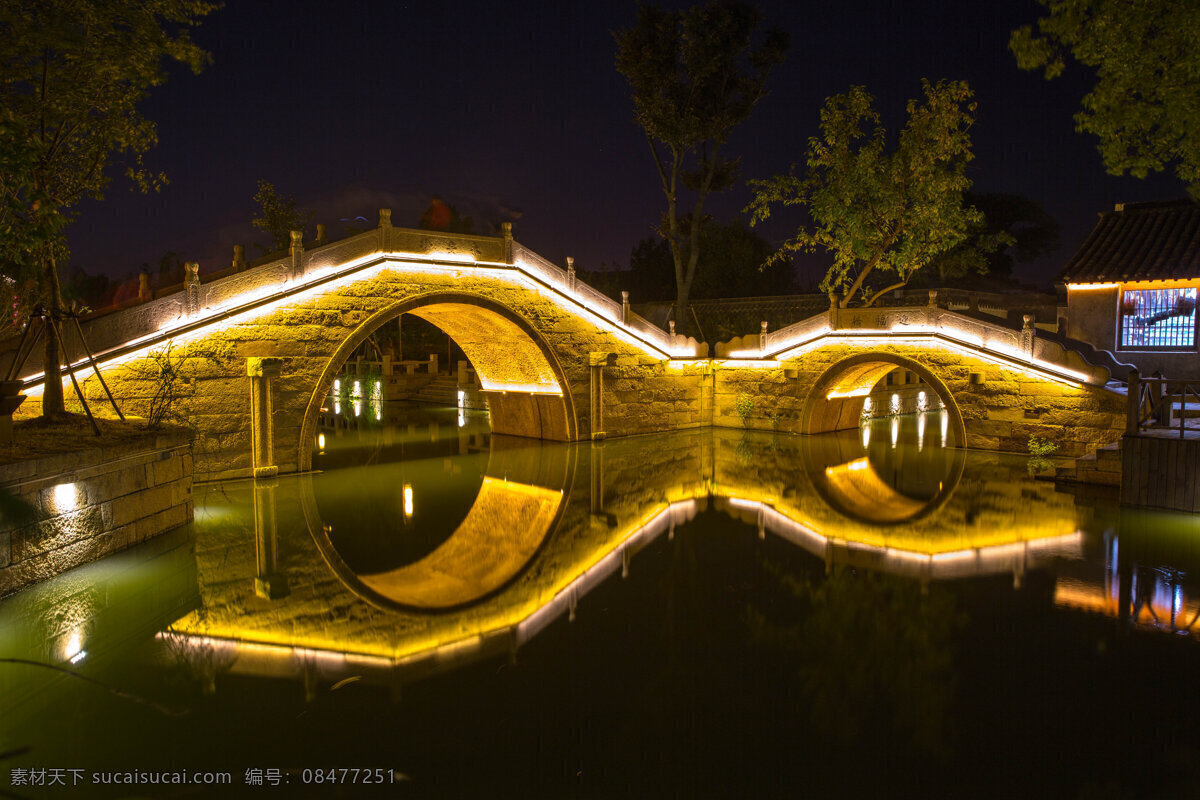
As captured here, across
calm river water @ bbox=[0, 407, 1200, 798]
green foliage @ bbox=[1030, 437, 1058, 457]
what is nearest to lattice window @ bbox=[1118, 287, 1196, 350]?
green foliage @ bbox=[1030, 437, 1058, 457]

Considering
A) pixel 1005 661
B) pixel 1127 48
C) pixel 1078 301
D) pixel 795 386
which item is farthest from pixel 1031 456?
pixel 1005 661

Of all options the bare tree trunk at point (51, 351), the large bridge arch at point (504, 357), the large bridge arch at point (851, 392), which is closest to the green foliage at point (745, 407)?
the large bridge arch at point (851, 392)

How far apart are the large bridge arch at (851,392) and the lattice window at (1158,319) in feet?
12.6

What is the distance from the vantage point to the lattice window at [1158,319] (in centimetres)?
1577

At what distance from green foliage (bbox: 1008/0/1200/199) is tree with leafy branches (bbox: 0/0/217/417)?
1150 centimetres

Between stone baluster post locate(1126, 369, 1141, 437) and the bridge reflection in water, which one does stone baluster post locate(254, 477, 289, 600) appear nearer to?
the bridge reflection in water

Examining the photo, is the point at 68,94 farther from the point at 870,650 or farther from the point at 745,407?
the point at 745,407

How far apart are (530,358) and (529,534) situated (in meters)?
8.77

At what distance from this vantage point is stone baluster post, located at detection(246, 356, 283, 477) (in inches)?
515

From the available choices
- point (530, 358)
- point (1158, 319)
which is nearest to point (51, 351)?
point (530, 358)

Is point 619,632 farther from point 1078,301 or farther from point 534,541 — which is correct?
point 1078,301

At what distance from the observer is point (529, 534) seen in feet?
32.6

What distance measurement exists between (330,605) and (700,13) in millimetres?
19374

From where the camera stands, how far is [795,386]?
64.7ft
